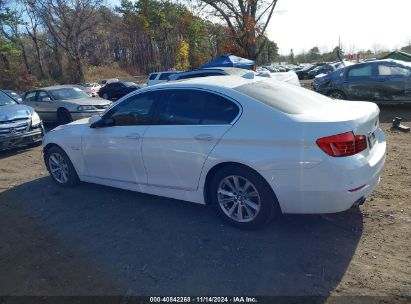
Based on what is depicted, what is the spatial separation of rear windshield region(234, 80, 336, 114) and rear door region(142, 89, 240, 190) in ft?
0.99

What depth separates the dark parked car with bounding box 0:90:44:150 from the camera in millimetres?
8031

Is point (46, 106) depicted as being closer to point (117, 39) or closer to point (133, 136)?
point (133, 136)

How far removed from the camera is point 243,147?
3561 millimetres

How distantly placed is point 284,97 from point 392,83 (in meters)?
8.21

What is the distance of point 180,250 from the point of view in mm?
3566

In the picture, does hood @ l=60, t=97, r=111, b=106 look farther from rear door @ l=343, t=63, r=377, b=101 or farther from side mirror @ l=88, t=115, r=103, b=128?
rear door @ l=343, t=63, r=377, b=101

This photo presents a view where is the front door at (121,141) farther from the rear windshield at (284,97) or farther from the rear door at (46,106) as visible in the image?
the rear door at (46,106)

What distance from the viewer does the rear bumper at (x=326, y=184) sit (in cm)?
324

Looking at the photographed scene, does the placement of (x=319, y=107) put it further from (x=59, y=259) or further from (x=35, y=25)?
(x=35, y=25)

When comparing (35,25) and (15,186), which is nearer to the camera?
(15,186)

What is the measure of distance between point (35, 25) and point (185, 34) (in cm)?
2315

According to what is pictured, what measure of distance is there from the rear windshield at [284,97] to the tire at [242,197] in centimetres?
73

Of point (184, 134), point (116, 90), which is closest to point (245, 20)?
point (116, 90)

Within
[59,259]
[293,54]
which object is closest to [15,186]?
[59,259]
